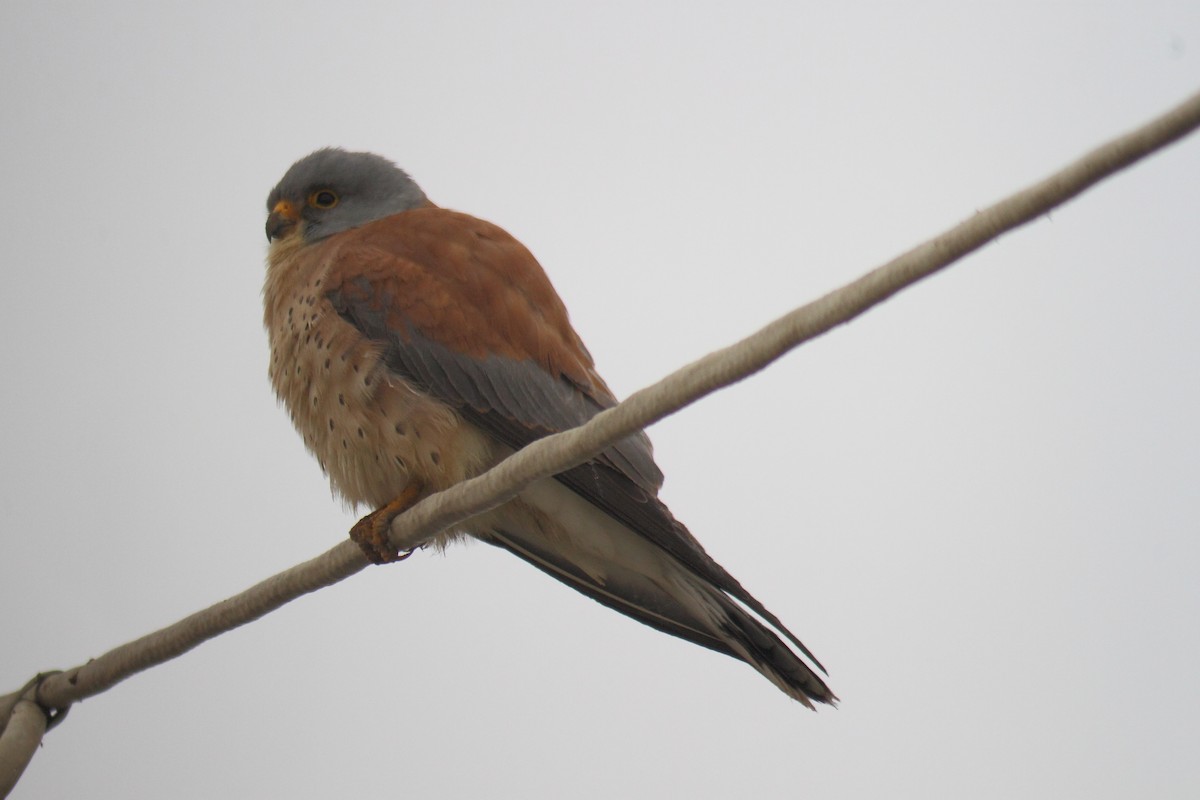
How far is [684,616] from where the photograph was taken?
299cm

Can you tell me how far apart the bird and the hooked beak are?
0.33 meters

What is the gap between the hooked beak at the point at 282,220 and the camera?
363 cm

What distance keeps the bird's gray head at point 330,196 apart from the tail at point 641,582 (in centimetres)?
99

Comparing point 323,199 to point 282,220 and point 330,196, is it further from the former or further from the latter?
point 282,220

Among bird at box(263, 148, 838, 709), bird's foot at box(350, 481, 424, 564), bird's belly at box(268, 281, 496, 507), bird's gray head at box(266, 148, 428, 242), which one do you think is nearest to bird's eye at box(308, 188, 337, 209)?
bird's gray head at box(266, 148, 428, 242)

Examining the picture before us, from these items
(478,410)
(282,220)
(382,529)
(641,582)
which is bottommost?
(641,582)

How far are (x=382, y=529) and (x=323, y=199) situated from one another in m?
1.25

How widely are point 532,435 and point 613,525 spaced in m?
0.27

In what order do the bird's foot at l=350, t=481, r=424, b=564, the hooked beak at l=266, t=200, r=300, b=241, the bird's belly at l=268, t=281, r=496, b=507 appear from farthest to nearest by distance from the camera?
the hooked beak at l=266, t=200, r=300, b=241, the bird's belly at l=268, t=281, r=496, b=507, the bird's foot at l=350, t=481, r=424, b=564

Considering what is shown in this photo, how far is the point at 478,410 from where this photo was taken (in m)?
2.92

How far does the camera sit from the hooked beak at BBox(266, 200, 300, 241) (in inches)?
143

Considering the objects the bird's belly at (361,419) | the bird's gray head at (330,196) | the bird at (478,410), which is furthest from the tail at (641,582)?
the bird's gray head at (330,196)

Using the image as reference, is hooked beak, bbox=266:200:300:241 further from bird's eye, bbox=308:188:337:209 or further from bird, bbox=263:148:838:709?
bird, bbox=263:148:838:709

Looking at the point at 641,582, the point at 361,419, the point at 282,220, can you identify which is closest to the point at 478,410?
the point at 361,419
